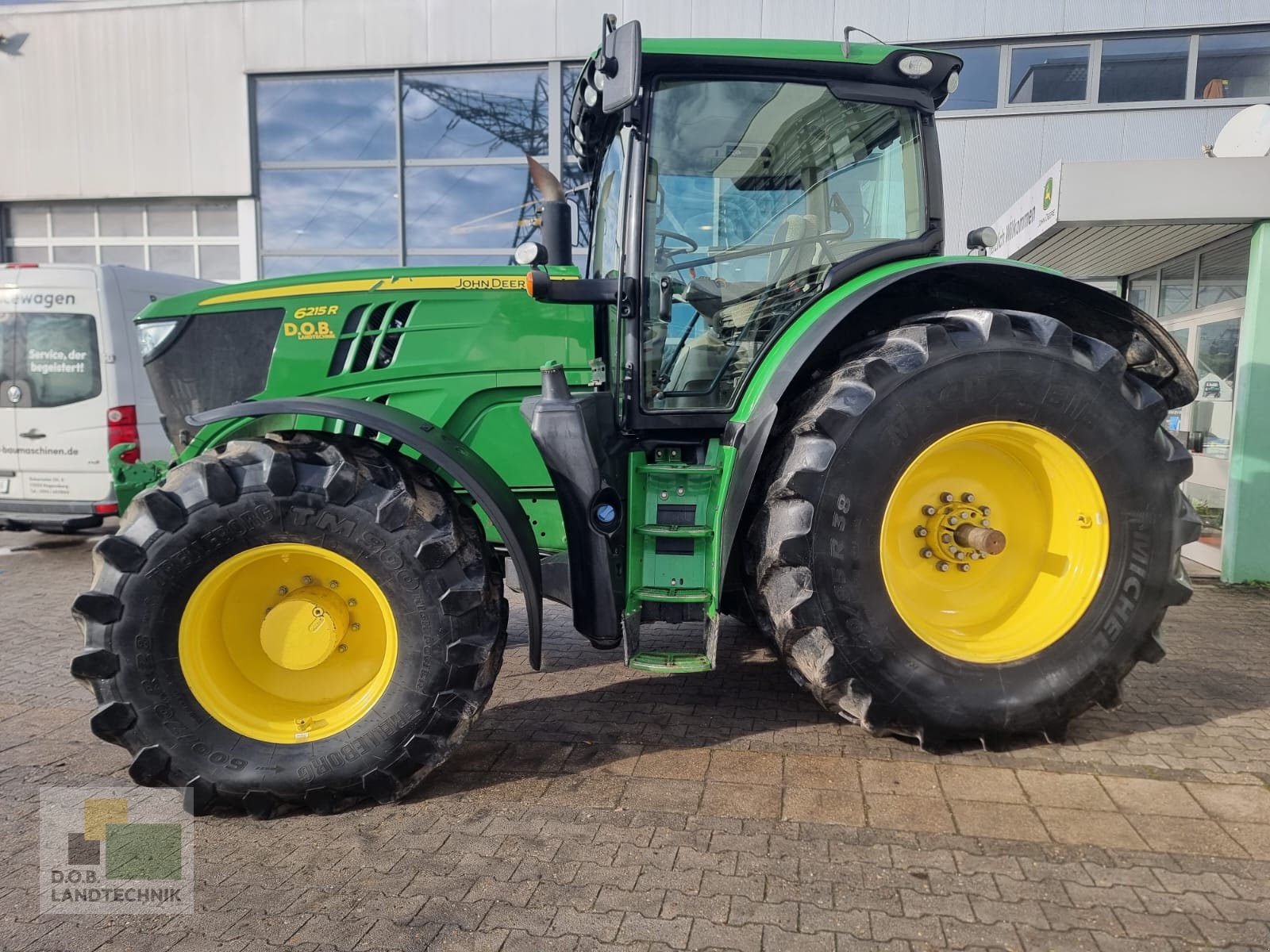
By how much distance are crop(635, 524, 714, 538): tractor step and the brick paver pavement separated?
83 cm

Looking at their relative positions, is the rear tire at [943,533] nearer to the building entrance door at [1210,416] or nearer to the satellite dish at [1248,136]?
the building entrance door at [1210,416]

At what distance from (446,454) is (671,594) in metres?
0.94

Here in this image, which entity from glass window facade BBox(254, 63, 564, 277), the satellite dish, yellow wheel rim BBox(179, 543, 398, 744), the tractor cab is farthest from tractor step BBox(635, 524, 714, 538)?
glass window facade BBox(254, 63, 564, 277)

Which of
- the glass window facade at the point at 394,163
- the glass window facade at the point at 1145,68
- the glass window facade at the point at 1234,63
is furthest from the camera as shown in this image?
the glass window facade at the point at 394,163

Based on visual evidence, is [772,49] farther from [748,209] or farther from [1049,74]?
[1049,74]

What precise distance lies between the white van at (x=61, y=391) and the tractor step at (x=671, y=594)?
19.2 feet

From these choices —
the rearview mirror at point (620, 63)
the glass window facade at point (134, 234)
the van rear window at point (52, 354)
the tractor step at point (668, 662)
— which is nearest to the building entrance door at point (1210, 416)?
the tractor step at point (668, 662)

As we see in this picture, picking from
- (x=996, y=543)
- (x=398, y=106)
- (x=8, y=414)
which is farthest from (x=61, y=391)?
(x=996, y=543)

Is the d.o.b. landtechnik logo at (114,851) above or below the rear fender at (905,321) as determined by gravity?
below

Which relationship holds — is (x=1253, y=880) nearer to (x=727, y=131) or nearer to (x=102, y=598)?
(x=727, y=131)

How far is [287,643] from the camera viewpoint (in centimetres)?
268

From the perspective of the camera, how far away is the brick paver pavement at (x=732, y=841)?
2014mm

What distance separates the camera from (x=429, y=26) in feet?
36.1

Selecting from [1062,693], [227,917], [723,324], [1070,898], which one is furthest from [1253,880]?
[227,917]
